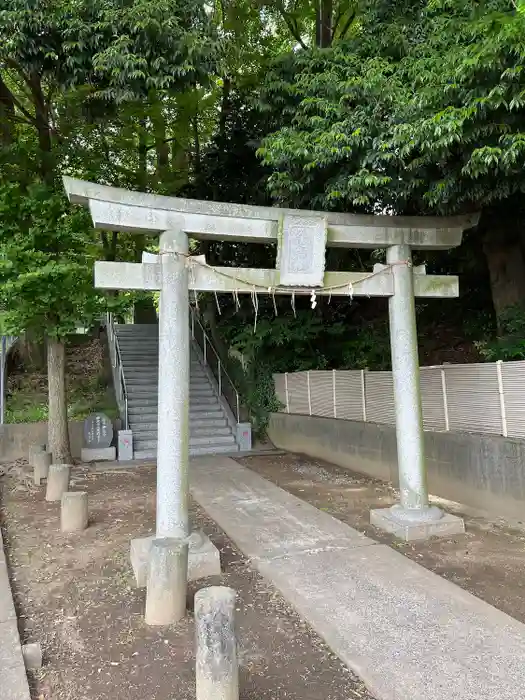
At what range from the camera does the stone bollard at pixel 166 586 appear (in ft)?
12.9

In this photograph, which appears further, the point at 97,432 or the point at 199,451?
the point at 199,451

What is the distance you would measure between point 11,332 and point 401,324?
5.98 meters

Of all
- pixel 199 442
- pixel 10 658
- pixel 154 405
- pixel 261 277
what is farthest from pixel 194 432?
pixel 10 658

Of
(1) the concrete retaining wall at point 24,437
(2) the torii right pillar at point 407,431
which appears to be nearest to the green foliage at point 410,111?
(2) the torii right pillar at point 407,431

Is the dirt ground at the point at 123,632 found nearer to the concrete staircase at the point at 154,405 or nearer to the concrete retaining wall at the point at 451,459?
the concrete retaining wall at the point at 451,459

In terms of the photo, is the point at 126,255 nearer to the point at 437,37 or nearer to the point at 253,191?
the point at 253,191

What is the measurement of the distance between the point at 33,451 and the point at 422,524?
7.52m

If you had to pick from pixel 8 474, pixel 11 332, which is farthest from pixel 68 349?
pixel 11 332

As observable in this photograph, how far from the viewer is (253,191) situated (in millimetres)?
12969

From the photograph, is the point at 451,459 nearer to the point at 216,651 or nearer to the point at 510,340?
the point at 510,340

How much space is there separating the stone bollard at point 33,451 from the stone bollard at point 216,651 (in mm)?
7511

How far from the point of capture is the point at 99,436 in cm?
1074

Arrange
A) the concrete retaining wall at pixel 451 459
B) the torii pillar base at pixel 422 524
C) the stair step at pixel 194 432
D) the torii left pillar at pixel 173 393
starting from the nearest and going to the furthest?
the torii left pillar at pixel 173 393, the torii pillar base at pixel 422 524, the concrete retaining wall at pixel 451 459, the stair step at pixel 194 432

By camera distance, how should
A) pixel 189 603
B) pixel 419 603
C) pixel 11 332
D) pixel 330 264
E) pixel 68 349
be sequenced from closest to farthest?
pixel 419 603 < pixel 189 603 < pixel 11 332 < pixel 330 264 < pixel 68 349
